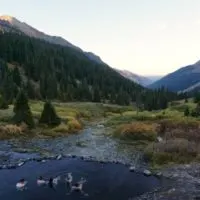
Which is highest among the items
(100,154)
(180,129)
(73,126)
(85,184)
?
(180,129)

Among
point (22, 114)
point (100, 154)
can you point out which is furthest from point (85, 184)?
point (22, 114)

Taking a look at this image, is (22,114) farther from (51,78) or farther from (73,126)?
(51,78)

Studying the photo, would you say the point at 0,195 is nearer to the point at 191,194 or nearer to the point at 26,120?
the point at 191,194

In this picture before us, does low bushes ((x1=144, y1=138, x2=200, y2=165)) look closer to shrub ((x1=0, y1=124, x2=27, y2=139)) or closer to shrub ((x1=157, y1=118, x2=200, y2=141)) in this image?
shrub ((x1=157, y1=118, x2=200, y2=141))

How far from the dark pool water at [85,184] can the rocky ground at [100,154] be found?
53.0 inches

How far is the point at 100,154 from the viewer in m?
37.9

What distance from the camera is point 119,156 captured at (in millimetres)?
37062


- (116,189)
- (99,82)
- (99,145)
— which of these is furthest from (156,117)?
(99,82)

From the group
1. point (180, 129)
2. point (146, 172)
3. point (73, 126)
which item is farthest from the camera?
point (73, 126)

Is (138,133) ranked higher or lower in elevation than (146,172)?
higher

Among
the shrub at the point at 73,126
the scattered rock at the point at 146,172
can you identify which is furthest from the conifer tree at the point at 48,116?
the scattered rock at the point at 146,172

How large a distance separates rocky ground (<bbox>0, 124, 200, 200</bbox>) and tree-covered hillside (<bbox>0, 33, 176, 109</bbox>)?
41241mm

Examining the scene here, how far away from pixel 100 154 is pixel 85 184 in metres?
10.4

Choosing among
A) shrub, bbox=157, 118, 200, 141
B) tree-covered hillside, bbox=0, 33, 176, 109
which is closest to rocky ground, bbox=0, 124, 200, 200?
shrub, bbox=157, 118, 200, 141
